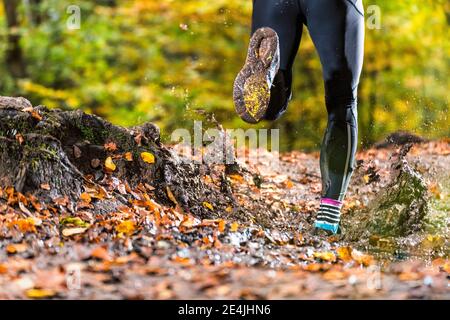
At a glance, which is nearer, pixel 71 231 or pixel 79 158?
pixel 71 231

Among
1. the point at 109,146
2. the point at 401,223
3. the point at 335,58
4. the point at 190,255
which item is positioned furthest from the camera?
the point at 401,223

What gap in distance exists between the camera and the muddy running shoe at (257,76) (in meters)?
4.00

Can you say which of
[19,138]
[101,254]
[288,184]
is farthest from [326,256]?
[288,184]

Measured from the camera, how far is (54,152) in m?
3.71

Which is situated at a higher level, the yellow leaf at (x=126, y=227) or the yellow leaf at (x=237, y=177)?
the yellow leaf at (x=237, y=177)

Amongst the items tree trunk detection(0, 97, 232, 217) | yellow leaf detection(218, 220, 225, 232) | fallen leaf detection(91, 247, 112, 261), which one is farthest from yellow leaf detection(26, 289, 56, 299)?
yellow leaf detection(218, 220, 225, 232)

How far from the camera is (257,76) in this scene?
4.01 meters

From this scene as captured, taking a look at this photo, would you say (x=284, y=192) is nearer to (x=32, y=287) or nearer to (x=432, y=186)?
(x=432, y=186)

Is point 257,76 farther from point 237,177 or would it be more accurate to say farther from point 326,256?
point 237,177

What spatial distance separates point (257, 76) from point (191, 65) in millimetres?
6883

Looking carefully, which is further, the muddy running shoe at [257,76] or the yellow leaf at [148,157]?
the yellow leaf at [148,157]

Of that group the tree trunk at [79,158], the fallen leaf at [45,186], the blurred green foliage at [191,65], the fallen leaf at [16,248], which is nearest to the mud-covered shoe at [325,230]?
the tree trunk at [79,158]

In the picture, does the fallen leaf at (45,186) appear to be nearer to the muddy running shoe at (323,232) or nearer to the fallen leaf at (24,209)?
the fallen leaf at (24,209)

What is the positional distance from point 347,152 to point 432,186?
2397mm
